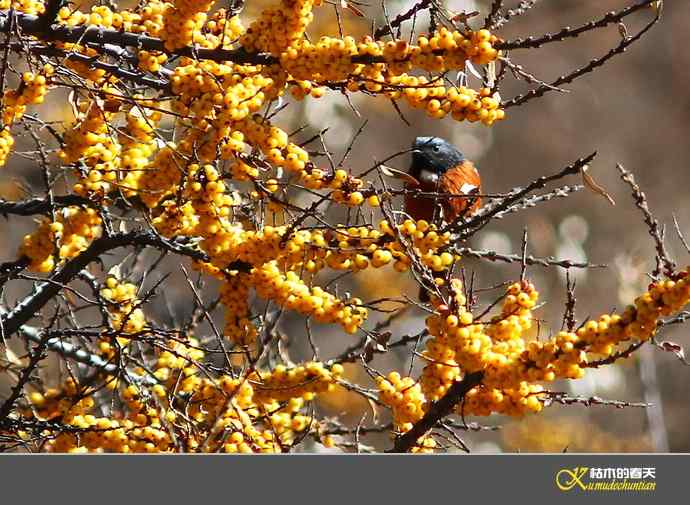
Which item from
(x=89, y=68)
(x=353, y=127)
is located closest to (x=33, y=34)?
(x=89, y=68)

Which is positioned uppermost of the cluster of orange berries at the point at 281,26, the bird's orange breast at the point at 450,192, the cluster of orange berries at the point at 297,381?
the bird's orange breast at the point at 450,192

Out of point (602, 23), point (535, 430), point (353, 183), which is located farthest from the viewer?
point (535, 430)

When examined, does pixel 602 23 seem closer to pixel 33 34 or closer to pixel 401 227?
pixel 401 227

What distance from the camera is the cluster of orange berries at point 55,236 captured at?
3545 mm

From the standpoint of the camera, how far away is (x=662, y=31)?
44.4ft

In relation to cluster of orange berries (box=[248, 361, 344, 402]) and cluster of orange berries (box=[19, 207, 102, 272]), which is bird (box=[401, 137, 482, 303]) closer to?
cluster of orange berries (box=[248, 361, 344, 402])

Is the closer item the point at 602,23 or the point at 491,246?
the point at 602,23

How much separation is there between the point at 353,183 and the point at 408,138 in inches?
320

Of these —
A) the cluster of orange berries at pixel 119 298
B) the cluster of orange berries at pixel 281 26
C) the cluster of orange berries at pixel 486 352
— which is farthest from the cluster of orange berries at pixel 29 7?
the cluster of orange berries at pixel 486 352

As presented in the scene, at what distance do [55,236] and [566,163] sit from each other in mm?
8937

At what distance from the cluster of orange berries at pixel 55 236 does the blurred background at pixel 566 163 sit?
3134 millimetres

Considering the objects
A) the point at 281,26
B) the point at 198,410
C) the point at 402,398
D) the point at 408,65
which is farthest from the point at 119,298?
the point at 408,65

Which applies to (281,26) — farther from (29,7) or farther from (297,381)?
(297,381)

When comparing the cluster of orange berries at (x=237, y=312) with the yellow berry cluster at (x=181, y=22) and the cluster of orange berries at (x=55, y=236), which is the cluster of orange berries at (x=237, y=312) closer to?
the cluster of orange berries at (x=55, y=236)
